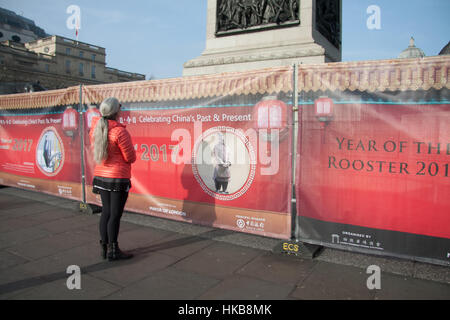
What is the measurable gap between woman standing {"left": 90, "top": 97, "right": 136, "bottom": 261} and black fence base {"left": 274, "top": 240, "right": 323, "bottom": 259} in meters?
2.08

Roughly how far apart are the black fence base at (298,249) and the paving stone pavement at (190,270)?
0.07 metres

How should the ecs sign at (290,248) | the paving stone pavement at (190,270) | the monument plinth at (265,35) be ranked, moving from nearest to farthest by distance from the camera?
the paving stone pavement at (190,270)
the ecs sign at (290,248)
the monument plinth at (265,35)

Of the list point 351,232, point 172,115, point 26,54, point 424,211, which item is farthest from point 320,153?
point 26,54

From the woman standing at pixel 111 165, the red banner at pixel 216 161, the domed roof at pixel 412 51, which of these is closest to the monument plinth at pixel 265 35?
the red banner at pixel 216 161

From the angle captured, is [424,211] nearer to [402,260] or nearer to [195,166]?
[402,260]

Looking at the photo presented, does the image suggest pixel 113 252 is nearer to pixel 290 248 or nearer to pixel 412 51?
pixel 290 248

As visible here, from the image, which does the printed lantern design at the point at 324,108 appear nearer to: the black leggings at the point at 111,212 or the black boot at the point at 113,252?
the black leggings at the point at 111,212

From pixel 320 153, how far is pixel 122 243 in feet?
9.92

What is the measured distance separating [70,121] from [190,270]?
4564 millimetres

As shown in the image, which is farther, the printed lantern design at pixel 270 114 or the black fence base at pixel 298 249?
the printed lantern design at pixel 270 114

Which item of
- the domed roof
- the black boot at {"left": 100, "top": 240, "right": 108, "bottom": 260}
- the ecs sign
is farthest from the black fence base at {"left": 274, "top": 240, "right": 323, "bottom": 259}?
the domed roof

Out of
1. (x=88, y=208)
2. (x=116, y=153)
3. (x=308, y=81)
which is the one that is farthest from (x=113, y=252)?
(x=308, y=81)

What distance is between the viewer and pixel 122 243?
4609 millimetres

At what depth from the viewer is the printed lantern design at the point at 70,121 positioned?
257 inches
